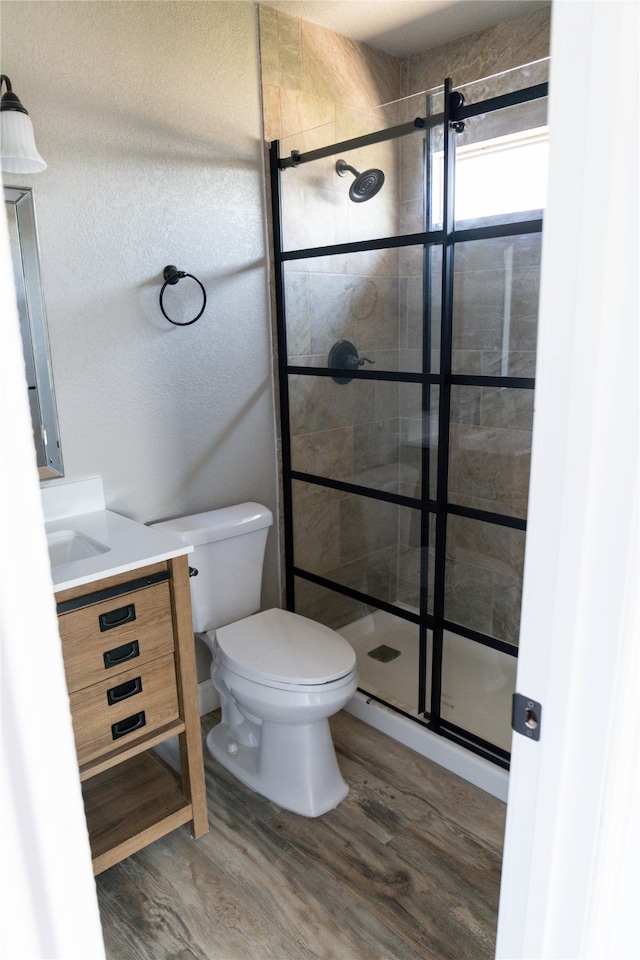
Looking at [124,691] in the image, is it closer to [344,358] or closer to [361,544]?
[361,544]

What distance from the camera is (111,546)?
1.81 m

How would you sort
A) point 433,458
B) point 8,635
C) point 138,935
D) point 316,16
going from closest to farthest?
point 8,635 < point 138,935 < point 433,458 < point 316,16

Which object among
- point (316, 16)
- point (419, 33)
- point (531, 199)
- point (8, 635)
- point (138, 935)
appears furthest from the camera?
point (419, 33)

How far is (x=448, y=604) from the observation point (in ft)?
7.41

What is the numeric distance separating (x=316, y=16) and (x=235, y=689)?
2.37 metres

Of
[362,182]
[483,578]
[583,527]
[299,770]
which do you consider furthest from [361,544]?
[583,527]

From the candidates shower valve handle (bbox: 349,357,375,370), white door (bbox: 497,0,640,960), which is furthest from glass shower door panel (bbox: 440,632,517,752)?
white door (bbox: 497,0,640,960)

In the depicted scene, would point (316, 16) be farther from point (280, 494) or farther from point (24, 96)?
point (280, 494)

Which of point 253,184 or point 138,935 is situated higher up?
point 253,184

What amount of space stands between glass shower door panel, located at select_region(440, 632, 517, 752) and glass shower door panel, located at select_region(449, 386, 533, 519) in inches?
19.2

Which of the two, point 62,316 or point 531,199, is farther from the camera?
point 62,316

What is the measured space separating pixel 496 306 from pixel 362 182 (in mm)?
670

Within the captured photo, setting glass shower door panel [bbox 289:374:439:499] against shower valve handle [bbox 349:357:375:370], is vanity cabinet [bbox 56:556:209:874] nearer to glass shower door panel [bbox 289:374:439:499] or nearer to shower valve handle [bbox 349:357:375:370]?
glass shower door panel [bbox 289:374:439:499]

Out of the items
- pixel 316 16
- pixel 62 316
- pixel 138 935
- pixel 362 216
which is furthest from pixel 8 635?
pixel 316 16
